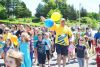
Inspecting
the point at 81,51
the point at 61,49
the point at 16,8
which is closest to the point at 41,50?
the point at 61,49

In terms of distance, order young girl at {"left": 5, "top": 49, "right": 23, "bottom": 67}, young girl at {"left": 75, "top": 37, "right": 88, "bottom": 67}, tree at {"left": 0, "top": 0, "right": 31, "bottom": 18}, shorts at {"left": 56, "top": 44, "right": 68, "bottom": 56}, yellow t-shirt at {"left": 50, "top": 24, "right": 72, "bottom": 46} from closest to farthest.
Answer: young girl at {"left": 5, "top": 49, "right": 23, "bottom": 67}, young girl at {"left": 75, "top": 37, "right": 88, "bottom": 67}, yellow t-shirt at {"left": 50, "top": 24, "right": 72, "bottom": 46}, shorts at {"left": 56, "top": 44, "right": 68, "bottom": 56}, tree at {"left": 0, "top": 0, "right": 31, "bottom": 18}

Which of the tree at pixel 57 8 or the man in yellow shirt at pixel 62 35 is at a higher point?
the tree at pixel 57 8

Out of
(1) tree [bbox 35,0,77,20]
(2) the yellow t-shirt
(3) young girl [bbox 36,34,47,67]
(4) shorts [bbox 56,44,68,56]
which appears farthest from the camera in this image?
(1) tree [bbox 35,0,77,20]

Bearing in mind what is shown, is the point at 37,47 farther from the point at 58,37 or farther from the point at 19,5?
the point at 19,5

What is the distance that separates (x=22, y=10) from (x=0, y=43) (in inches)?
3572

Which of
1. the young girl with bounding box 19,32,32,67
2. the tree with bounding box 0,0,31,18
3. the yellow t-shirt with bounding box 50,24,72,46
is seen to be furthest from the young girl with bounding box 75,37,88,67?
the tree with bounding box 0,0,31,18

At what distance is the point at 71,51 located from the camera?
640 inches

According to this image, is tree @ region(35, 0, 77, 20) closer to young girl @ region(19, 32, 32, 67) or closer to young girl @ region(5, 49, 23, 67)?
young girl @ region(19, 32, 32, 67)

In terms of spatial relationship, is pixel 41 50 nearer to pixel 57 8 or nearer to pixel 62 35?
pixel 62 35

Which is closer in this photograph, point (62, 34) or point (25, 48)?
point (25, 48)

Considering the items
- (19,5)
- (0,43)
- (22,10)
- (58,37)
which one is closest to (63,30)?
(58,37)

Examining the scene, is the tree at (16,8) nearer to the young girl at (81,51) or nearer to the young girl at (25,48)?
the young girl at (81,51)

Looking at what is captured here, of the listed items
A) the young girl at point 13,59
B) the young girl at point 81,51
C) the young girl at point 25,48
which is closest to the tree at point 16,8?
the young girl at point 81,51

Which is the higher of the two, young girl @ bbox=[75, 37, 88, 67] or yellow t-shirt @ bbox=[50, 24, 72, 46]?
yellow t-shirt @ bbox=[50, 24, 72, 46]
